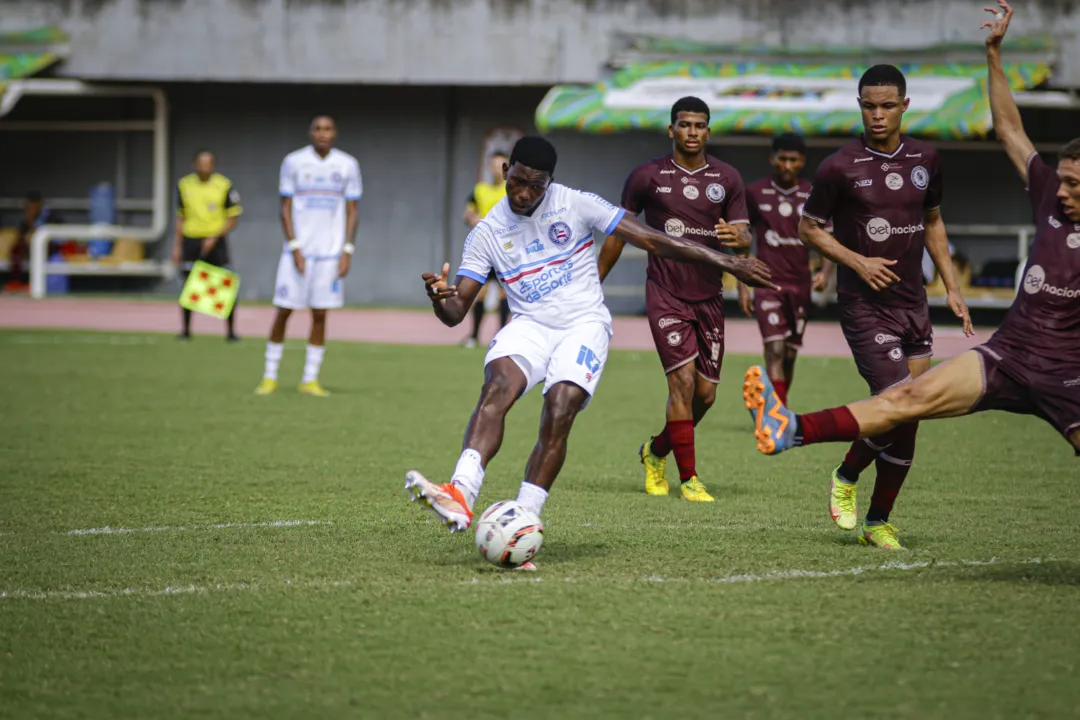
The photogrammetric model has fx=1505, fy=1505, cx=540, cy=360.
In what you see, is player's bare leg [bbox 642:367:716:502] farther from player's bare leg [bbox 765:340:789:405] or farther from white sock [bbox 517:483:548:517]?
player's bare leg [bbox 765:340:789:405]

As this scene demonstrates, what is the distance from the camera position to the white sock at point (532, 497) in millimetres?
7111

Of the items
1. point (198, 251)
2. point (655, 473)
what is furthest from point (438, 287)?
point (198, 251)

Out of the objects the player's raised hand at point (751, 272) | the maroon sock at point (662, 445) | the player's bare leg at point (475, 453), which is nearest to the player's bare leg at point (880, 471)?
the player's raised hand at point (751, 272)

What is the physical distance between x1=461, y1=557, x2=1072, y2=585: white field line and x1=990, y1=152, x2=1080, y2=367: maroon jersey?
116 cm

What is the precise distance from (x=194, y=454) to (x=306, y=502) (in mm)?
2414

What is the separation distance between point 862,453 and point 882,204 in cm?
131

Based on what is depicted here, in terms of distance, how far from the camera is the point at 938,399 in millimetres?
6492

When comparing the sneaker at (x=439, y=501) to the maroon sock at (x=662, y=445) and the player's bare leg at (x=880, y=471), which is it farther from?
the maroon sock at (x=662, y=445)

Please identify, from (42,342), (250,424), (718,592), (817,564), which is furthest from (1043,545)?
(42,342)

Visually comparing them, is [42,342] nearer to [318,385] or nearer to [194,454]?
[318,385]

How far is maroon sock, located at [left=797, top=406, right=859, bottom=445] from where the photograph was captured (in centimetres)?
647

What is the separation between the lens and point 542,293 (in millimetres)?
7680

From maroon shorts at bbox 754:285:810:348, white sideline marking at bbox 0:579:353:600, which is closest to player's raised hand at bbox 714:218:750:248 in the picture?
white sideline marking at bbox 0:579:353:600

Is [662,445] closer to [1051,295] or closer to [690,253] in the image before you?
[690,253]
